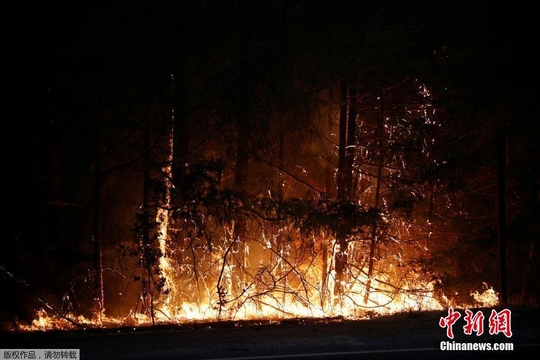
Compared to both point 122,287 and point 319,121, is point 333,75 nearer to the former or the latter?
point 319,121

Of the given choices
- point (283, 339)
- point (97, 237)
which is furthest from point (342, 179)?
point (283, 339)

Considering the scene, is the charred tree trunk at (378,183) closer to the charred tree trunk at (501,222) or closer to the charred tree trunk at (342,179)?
the charred tree trunk at (342,179)

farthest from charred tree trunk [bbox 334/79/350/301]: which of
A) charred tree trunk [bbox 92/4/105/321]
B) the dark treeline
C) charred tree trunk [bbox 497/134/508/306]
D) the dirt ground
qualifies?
charred tree trunk [bbox 92/4/105/321]

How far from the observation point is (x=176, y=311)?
1349 centimetres

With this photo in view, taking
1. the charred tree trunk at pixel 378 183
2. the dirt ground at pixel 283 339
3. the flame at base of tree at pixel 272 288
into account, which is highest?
the charred tree trunk at pixel 378 183

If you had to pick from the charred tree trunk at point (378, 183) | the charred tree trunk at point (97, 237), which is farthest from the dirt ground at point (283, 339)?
the charred tree trunk at point (378, 183)

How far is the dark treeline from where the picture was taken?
1204cm

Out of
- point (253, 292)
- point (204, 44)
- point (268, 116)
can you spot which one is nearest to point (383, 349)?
point (253, 292)

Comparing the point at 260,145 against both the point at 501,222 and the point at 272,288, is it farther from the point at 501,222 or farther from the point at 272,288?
the point at 501,222

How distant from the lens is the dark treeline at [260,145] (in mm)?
12039

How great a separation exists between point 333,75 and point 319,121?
51.2 inches

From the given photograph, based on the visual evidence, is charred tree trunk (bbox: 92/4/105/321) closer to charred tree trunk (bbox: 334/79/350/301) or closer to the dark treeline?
the dark treeline

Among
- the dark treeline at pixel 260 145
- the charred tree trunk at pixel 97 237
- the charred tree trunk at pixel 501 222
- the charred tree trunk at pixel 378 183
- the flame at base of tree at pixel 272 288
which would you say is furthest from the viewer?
the charred tree trunk at pixel 378 183

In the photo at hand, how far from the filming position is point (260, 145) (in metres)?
13.2
